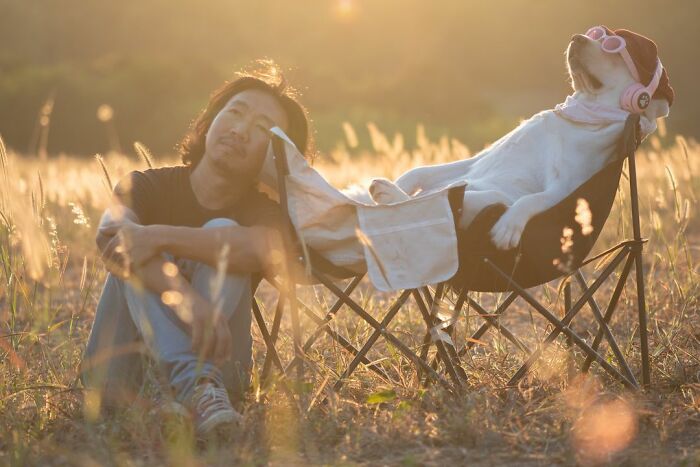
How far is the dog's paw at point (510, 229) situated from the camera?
111 inches

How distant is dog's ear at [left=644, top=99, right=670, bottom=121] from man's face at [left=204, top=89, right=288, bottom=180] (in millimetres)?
1374

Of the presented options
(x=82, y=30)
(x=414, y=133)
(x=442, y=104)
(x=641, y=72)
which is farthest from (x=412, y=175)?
(x=82, y=30)

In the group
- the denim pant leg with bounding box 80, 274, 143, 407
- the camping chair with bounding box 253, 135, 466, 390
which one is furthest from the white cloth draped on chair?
the denim pant leg with bounding box 80, 274, 143, 407

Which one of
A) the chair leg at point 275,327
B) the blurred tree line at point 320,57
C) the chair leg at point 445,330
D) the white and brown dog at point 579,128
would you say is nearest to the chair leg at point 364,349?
the chair leg at point 445,330

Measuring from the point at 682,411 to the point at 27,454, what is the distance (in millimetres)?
2148

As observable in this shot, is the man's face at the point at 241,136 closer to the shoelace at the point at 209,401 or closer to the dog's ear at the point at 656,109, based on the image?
the shoelace at the point at 209,401

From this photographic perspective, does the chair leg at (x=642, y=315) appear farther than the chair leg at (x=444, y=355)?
Yes

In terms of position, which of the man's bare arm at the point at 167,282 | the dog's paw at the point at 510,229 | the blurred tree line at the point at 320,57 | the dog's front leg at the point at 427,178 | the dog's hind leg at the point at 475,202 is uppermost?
the blurred tree line at the point at 320,57

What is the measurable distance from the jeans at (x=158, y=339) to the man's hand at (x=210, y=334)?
0.04m

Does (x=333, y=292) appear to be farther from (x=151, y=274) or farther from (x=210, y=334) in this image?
(x=151, y=274)

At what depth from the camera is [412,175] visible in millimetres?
3346

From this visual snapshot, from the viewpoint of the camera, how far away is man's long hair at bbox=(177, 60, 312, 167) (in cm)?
330

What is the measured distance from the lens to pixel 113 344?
120 inches

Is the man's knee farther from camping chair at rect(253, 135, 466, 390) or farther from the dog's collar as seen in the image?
the dog's collar
